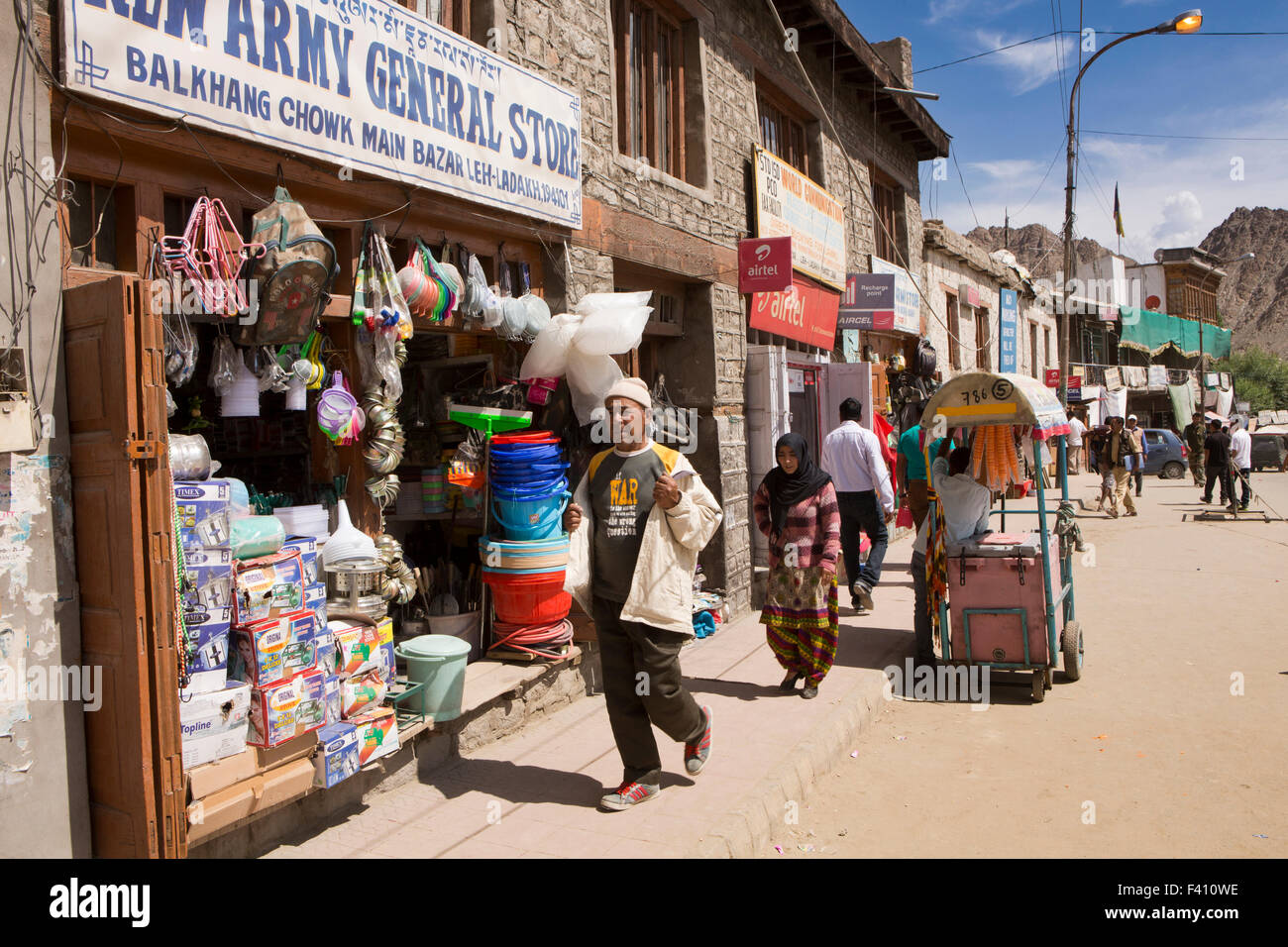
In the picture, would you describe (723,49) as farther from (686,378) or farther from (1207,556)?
(1207,556)

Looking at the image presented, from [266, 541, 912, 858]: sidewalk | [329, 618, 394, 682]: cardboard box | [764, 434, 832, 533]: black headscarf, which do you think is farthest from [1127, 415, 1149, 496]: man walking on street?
[329, 618, 394, 682]: cardboard box

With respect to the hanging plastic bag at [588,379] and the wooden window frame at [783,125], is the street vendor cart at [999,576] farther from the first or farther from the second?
the wooden window frame at [783,125]

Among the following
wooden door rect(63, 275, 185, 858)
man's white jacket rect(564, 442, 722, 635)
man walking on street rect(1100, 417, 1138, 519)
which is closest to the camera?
wooden door rect(63, 275, 185, 858)

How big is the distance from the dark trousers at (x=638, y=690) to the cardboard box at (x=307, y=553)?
1354 millimetres

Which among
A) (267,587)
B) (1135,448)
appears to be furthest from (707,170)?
(1135,448)

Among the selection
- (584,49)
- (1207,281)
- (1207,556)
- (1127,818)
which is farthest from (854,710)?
(1207,281)

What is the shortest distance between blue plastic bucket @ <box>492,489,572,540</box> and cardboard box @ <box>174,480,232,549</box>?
7.17 ft

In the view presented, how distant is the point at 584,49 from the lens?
6.66m

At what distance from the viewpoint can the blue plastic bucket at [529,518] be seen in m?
5.73

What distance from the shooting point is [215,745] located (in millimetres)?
3551

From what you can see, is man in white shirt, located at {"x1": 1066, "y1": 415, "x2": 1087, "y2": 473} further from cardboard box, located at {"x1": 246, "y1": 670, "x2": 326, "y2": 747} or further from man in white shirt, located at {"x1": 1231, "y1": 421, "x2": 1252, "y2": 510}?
cardboard box, located at {"x1": 246, "y1": 670, "x2": 326, "y2": 747}

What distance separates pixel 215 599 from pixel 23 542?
690mm

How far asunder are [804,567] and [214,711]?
3800mm

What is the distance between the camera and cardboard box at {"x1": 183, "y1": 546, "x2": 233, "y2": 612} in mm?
3572
